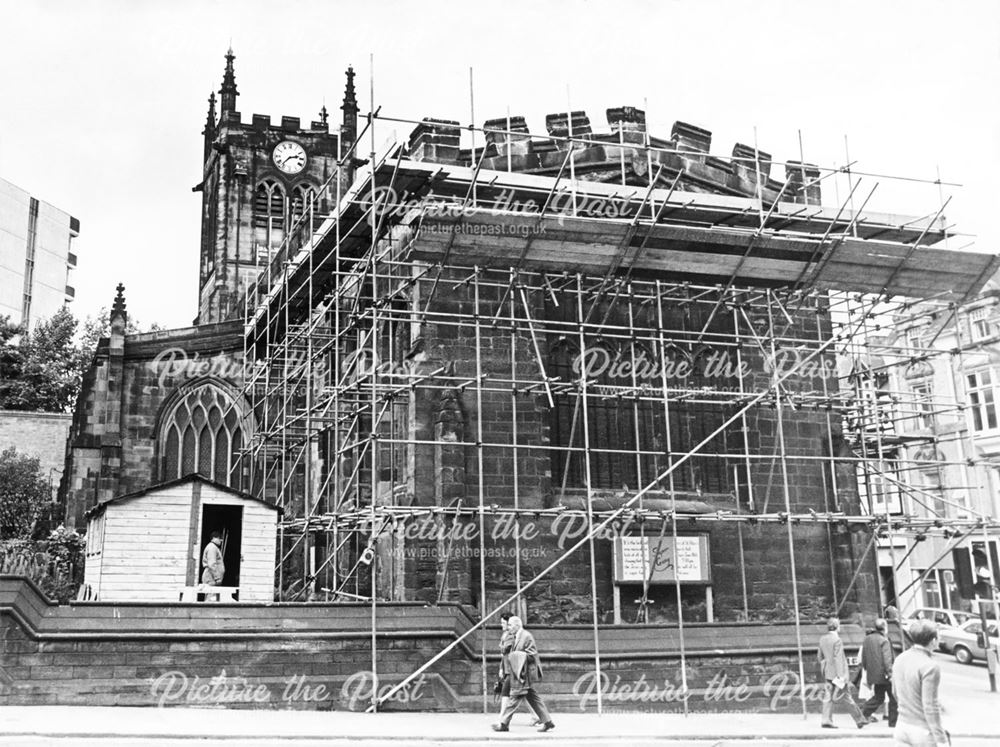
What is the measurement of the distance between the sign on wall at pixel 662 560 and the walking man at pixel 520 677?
18.1 ft

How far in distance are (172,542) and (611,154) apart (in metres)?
11.2

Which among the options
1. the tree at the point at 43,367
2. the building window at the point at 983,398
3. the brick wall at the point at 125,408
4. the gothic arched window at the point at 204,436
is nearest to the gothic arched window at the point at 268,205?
the tree at the point at 43,367

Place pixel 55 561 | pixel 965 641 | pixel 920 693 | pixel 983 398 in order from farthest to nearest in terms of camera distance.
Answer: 1. pixel 983 398
2. pixel 965 641
3. pixel 55 561
4. pixel 920 693

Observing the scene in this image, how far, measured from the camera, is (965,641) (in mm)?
28797

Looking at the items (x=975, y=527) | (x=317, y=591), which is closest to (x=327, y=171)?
(x=317, y=591)

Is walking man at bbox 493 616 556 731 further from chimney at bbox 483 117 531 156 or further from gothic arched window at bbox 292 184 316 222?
gothic arched window at bbox 292 184 316 222

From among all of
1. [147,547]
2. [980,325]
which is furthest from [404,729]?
[980,325]

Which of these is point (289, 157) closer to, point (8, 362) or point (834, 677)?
point (8, 362)

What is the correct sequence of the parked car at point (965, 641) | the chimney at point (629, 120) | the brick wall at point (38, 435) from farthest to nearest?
1. the brick wall at point (38, 435)
2. the parked car at point (965, 641)
3. the chimney at point (629, 120)

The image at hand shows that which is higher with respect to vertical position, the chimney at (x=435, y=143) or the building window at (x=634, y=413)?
the chimney at (x=435, y=143)

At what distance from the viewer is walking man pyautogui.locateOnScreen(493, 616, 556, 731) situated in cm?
1404

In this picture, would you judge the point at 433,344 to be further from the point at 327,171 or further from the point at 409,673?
the point at 327,171

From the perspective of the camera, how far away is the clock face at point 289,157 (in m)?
48.8

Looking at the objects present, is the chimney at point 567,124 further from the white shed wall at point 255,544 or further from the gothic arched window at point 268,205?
the gothic arched window at point 268,205
